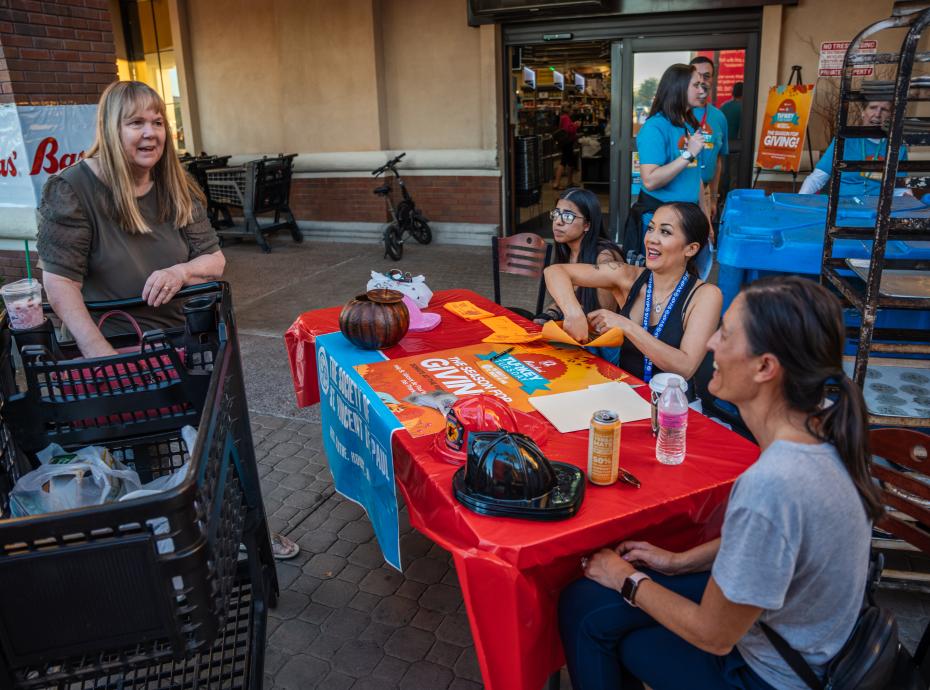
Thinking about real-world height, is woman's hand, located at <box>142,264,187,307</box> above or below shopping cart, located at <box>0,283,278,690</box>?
above

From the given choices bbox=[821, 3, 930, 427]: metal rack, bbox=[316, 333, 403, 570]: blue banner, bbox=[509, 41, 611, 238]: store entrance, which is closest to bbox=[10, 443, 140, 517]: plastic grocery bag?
bbox=[316, 333, 403, 570]: blue banner

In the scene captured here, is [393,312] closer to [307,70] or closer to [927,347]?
[927,347]

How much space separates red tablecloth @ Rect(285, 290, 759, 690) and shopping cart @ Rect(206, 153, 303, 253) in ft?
→ 26.1

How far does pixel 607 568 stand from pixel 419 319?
1.86 m

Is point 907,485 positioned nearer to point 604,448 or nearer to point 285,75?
point 604,448

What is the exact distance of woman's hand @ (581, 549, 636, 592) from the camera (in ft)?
6.09

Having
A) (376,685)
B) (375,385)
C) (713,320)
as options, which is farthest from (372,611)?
(713,320)

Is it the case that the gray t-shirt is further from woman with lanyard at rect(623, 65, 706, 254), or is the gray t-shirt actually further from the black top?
woman with lanyard at rect(623, 65, 706, 254)

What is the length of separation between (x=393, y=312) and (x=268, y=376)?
2.62m

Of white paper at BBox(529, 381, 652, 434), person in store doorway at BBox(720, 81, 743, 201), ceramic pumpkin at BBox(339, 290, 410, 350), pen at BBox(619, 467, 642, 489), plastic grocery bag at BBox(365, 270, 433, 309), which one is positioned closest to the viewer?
pen at BBox(619, 467, 642, 489)

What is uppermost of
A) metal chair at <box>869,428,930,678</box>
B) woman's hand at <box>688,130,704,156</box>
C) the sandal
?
woman's hand at <box>688,130,704,156</box>

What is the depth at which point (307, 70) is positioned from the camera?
1001 centimetres

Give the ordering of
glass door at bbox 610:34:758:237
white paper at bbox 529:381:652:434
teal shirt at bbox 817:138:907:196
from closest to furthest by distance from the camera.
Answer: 1. white paper at bbox 529:381:652:434
2. teal shirt at bbox 817:138:907:196
3. glass door at bbox 610:34:758:237

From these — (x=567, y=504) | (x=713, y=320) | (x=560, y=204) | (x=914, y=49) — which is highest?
(x=914, y=49)
